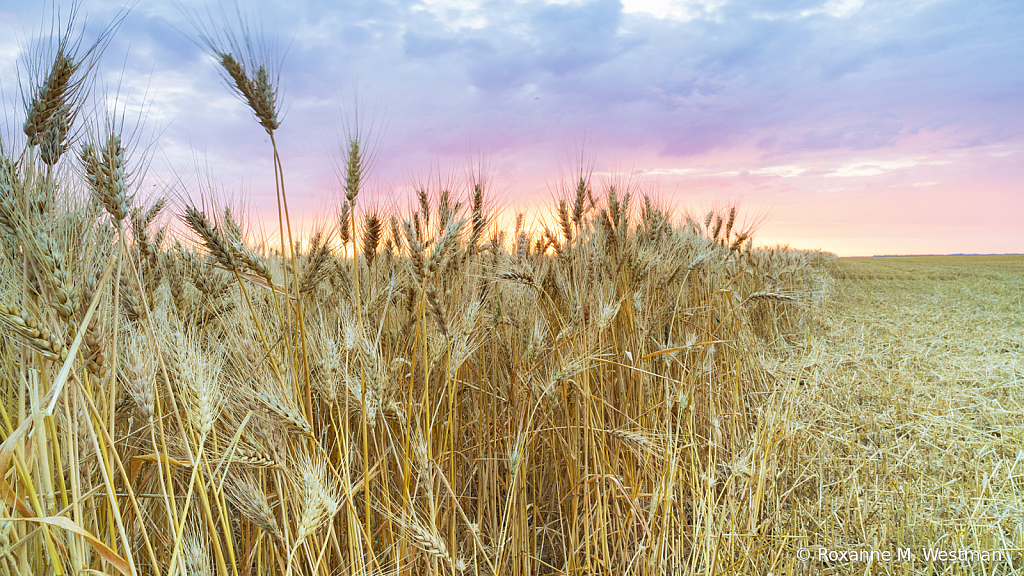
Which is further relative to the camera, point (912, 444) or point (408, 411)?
point (912, 444)

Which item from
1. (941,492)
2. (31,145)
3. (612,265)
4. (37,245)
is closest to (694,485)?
(612,265)

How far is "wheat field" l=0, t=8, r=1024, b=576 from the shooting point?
923mm

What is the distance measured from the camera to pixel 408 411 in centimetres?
131

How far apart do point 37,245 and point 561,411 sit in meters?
1.68

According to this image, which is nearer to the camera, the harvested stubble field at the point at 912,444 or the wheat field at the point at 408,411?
the wheat field at the point at 408,411

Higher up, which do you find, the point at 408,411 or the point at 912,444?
the point at 408,411

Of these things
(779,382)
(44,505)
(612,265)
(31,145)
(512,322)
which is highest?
(31,145)

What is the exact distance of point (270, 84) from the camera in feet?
4.09

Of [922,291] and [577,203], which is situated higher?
[577,203]

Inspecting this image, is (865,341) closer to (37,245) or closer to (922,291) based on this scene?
(922,291)

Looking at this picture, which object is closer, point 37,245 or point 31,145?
point 37,245

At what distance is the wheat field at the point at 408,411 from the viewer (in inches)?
36.4

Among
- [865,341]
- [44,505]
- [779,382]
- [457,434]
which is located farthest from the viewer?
[865,341]

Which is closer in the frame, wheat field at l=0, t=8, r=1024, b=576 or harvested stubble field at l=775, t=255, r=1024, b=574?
wheat field at l=0, t=8, r=1024, b=576
